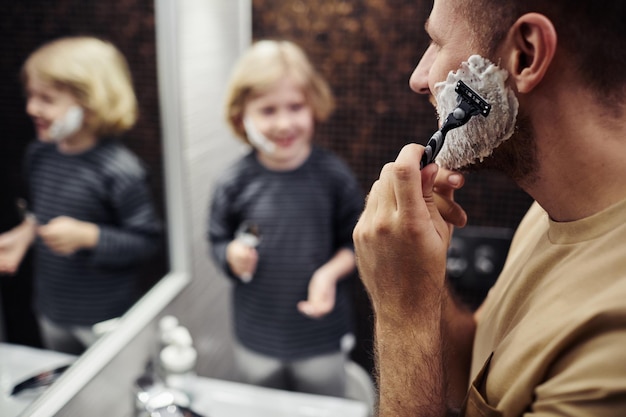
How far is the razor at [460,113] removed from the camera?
62 cm

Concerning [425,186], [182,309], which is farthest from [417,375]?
[182,309]

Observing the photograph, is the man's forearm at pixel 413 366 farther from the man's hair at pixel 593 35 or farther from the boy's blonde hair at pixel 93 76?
the boy's blonde hair at pixel 93 76

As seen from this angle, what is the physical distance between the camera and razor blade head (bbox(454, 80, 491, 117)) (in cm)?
62

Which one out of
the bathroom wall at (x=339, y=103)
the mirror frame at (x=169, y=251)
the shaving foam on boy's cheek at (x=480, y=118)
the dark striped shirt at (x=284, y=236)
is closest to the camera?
the shaving foam on boy's cheek at (x=480, y=118)

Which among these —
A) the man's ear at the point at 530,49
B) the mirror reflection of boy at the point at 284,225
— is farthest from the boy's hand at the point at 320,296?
the man's ear at the point at 530,49

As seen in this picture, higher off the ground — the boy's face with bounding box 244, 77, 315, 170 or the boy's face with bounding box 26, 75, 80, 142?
the boy's face with bounding box 26, 75, 80, 142

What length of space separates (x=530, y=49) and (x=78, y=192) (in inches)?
33.9

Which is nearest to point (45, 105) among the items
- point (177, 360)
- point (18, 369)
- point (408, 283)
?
point (18, 369)

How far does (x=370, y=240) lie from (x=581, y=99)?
11.2 inches

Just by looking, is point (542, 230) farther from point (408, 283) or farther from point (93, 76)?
point (93, 76)

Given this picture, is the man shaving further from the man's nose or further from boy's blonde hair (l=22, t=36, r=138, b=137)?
boy's blonde hair (l=22, t=36, r=138, b=137)

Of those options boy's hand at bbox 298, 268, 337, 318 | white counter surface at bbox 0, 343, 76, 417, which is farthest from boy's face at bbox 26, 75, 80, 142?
boy's hand at bbox 298, 268, 337, 318

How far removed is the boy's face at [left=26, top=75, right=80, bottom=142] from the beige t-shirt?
827mm

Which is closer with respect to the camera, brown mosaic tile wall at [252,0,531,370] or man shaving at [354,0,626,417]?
man shaving at [354,0,626,417]
